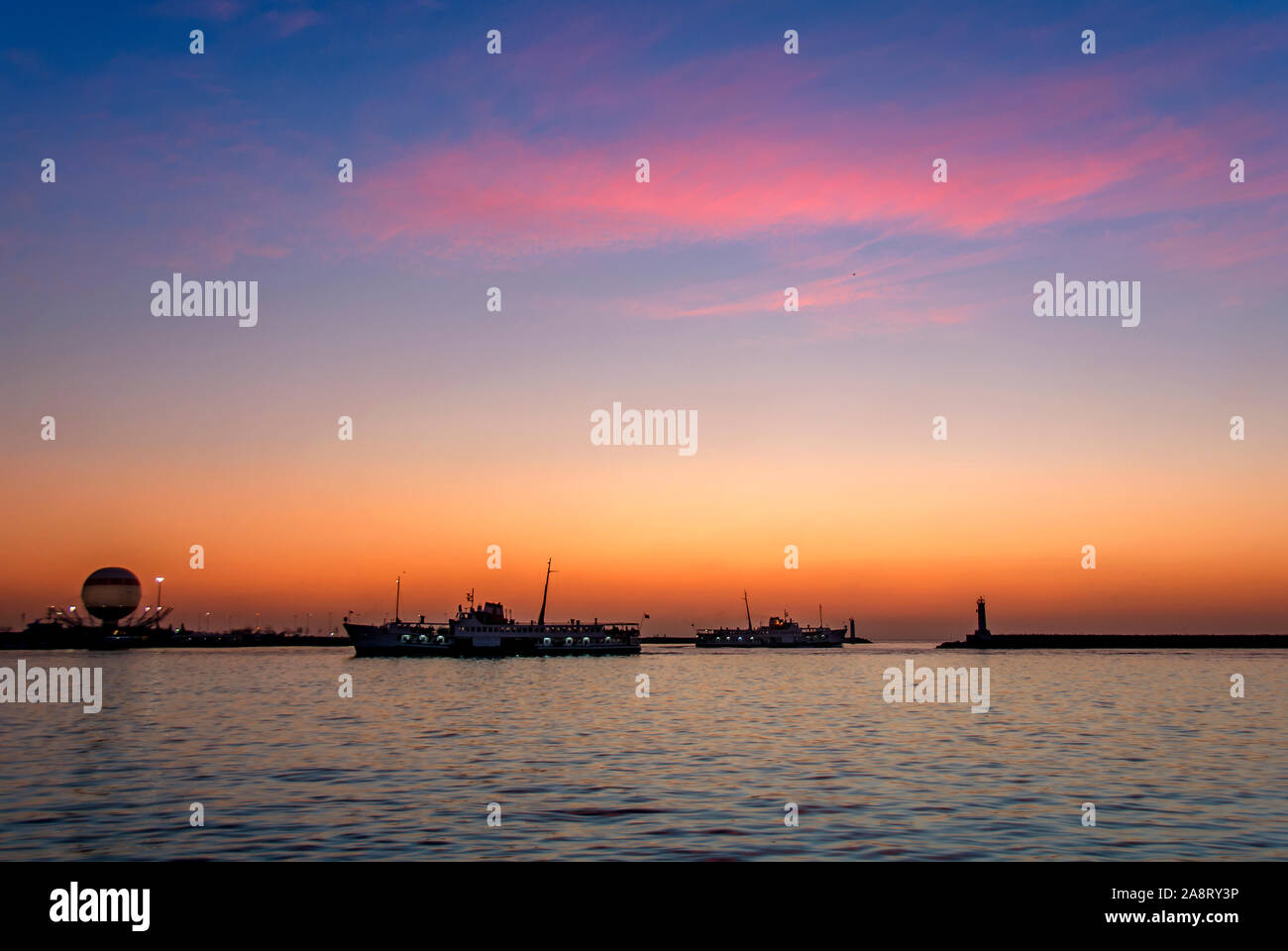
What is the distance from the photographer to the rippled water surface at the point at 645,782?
24.0 meters

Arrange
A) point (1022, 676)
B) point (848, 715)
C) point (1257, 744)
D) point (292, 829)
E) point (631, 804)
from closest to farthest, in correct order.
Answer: point (292, 829) → point (631, 804) → point (1257, 744) → point (848, 715) → point (1022, 676)

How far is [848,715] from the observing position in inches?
2506

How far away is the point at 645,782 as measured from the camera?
1339 inches

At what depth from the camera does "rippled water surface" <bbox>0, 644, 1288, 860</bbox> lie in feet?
78.9

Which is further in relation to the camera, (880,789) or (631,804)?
(880,789)
